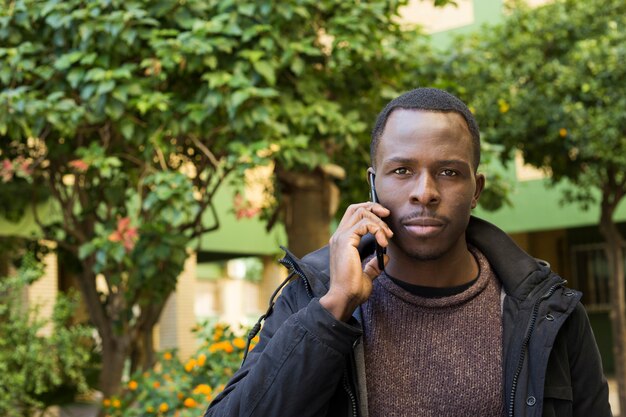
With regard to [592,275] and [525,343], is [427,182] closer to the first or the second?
[525,343]

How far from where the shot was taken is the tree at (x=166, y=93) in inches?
225

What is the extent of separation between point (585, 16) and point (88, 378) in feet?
26.3

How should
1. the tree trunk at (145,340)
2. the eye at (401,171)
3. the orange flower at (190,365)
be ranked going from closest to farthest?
the eye at (401,171) → the orange flower at (190,365) → the tree trunk at (145,340)

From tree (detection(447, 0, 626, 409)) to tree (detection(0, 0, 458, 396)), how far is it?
16.9 feet

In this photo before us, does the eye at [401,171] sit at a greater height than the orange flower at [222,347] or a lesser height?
greater

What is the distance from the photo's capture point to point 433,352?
2154 millimetres

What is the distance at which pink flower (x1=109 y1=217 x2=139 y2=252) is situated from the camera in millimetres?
5664

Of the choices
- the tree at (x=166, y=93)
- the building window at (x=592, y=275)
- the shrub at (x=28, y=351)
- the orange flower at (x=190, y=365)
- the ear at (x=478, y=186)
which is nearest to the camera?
the ear at (x=478, y=186)

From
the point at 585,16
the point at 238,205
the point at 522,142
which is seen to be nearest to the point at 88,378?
the point at 238,205

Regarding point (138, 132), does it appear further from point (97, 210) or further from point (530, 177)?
point (530, 177)

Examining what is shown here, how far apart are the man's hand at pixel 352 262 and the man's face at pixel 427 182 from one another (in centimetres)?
6

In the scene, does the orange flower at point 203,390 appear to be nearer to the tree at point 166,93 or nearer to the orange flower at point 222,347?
the orange flower at point 222,347

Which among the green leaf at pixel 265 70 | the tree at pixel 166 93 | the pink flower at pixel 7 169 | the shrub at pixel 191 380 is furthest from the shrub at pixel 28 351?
the green leaf at pixel 265 70

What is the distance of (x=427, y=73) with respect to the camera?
8.84 m
